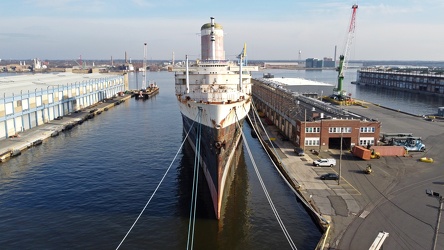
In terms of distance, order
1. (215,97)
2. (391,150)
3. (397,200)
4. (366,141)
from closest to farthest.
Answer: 1. (397,200)
2. (215,97)
3. (391,150)
4. (366,141)

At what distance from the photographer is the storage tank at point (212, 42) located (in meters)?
43.6

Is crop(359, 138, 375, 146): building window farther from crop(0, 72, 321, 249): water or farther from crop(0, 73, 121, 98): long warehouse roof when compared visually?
crop(0, 73, 121, 98): long warehouse roof

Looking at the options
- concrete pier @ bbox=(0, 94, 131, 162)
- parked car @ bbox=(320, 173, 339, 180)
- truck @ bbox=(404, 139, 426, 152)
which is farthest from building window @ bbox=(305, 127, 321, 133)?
concrete pier @ bbox=(0, 94, 131, 162)

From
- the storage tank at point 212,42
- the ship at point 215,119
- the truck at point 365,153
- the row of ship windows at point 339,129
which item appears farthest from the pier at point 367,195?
the storage tank at point 212,42

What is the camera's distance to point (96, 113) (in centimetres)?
7481

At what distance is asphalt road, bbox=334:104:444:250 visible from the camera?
21.8m

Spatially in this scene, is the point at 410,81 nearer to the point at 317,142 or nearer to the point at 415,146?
the point at 415,146

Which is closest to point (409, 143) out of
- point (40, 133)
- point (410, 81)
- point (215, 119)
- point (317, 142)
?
point (317, 142)

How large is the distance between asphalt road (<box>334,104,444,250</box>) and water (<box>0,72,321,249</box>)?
11.1ft

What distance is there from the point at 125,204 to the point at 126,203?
222 millimetres

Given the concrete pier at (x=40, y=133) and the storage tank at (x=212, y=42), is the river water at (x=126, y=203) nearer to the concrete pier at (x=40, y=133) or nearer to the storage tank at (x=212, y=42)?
the concrete pier at (x=40, y=133)

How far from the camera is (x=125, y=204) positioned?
28.5 m

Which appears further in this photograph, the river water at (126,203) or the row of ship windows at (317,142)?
the row of ship windows at (317,142)

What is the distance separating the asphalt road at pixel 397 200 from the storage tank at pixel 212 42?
20.4 meters
